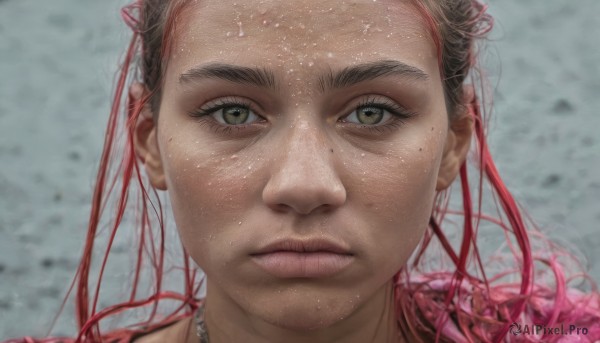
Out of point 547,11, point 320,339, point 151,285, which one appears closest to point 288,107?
point 320,339

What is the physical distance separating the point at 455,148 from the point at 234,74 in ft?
1.42

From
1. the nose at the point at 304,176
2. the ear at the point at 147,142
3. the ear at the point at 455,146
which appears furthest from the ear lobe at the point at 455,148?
the ear at the point at 147,142

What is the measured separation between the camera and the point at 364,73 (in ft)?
3.77

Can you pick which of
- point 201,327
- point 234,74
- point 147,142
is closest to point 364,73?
point 234,74

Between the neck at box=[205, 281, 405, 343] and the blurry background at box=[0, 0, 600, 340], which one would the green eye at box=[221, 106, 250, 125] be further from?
the blurry background at box=[0, 0, 600, 340]

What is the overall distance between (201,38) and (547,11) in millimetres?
1508

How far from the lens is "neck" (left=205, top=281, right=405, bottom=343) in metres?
1.29

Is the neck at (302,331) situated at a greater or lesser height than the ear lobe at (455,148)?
lesser

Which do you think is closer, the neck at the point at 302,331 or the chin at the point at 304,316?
the chin at the point at 304,316

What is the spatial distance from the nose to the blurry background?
3.93 feet

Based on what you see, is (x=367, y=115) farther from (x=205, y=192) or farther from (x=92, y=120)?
(x=92, y=120)

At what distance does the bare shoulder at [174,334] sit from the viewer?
57.4 inches

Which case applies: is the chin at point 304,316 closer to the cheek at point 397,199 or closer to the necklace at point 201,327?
the cheek at point 397,199

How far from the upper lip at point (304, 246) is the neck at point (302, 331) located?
0.66 ft
